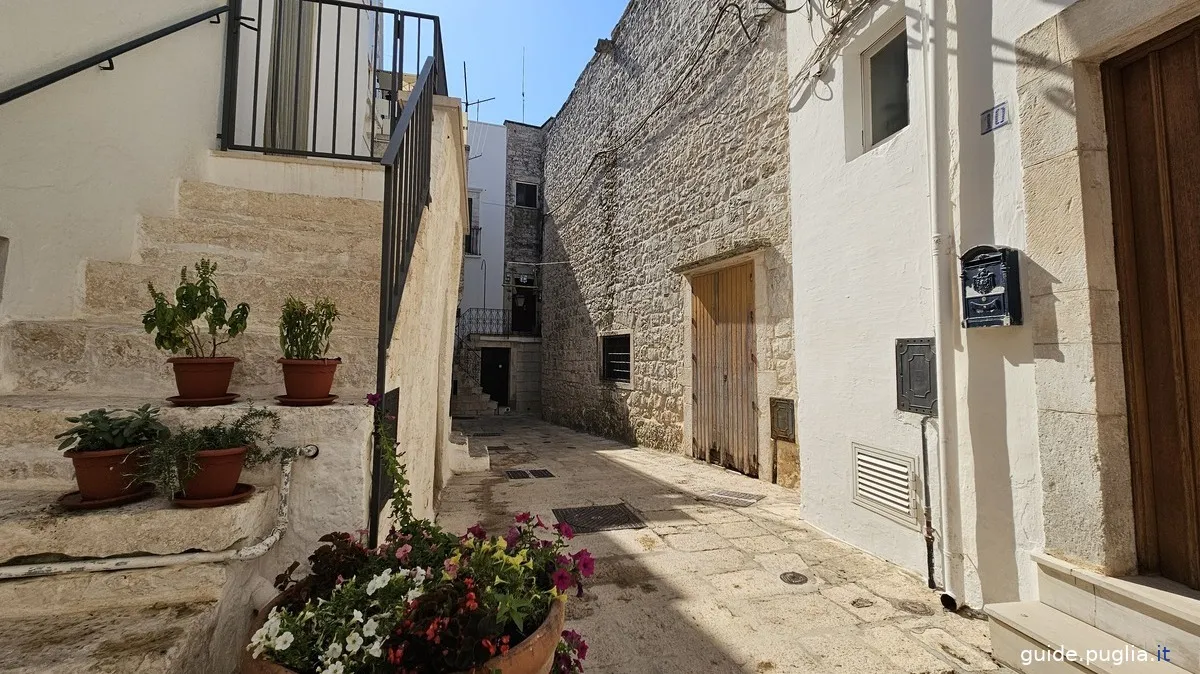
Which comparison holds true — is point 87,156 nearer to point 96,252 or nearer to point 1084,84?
point 96,252

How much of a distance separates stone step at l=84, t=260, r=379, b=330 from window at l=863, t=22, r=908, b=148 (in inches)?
140

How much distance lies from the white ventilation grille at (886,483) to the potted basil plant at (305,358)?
321cm

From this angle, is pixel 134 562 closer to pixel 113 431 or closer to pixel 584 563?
pixel 113 431

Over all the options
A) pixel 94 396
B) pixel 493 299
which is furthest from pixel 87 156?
pixel 493 299

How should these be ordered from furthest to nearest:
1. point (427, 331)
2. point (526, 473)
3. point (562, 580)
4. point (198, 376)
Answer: point (526, 473)
point (427, 331)
point (198, 376)
point (562, 580)

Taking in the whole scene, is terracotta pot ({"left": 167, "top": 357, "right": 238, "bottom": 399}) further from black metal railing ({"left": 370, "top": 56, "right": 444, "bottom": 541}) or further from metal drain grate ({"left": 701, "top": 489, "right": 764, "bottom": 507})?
metal drain grate ({"left": 701, "top": 489, "right": 764, "bottom": 507})

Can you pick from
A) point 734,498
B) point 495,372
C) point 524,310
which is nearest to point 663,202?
point 734,498

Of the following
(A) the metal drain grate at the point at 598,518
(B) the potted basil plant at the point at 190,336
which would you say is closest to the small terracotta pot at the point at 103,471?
(B) the potted basil plant at the point at 190,336

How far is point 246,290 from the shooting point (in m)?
2.46

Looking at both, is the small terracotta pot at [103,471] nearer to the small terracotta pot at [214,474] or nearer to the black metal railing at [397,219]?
the small terracotta pot at [214,474]

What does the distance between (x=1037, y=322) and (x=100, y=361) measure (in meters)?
4.23

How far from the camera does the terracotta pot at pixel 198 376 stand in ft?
5.65

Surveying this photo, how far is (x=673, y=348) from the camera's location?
7285 millimetres

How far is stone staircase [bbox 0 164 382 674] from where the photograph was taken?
129cm
